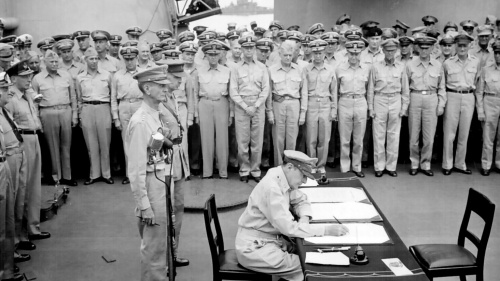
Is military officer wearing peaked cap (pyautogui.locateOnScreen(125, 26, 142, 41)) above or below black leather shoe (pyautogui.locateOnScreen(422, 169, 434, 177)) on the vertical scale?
above

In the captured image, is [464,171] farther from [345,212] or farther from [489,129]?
[345,212]

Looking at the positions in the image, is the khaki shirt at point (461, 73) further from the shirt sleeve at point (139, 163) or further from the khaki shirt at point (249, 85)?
the shirt sleeve at point (139, 163)

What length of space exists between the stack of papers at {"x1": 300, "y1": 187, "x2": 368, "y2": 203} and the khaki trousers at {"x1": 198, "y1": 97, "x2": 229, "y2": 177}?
10.9 ft

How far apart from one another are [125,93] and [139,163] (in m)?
3.78

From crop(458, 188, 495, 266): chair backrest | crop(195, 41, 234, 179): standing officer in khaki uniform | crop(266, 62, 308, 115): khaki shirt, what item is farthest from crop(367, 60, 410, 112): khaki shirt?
crop(458, 188, 495, 266): chair backrest

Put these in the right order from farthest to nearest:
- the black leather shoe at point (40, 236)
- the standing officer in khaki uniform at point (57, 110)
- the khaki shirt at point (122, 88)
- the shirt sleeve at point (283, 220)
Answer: the khaki shirt at point (122, 88)
the standing officer in khaki uniform at point (57, 110)
the black leather shoe at point (40, 236)
the shirt sleeve at point (283, 220)

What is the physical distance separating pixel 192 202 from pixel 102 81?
223 centimetres

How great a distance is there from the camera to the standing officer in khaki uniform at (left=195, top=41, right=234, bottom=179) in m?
7.77

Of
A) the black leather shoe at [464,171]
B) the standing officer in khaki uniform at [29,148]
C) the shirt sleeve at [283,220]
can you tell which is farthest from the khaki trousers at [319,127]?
the shirt sleeve at [283,220]

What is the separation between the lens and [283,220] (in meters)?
3.79

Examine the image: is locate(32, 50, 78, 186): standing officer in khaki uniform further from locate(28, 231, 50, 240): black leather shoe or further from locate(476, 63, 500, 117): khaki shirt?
locate(476, 63, 500, 117): khaki shirt

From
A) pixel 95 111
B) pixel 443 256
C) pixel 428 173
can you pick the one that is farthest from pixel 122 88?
pixel 443 256

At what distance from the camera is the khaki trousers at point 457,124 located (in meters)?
8.02

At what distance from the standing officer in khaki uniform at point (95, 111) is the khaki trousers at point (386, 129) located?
379cm
